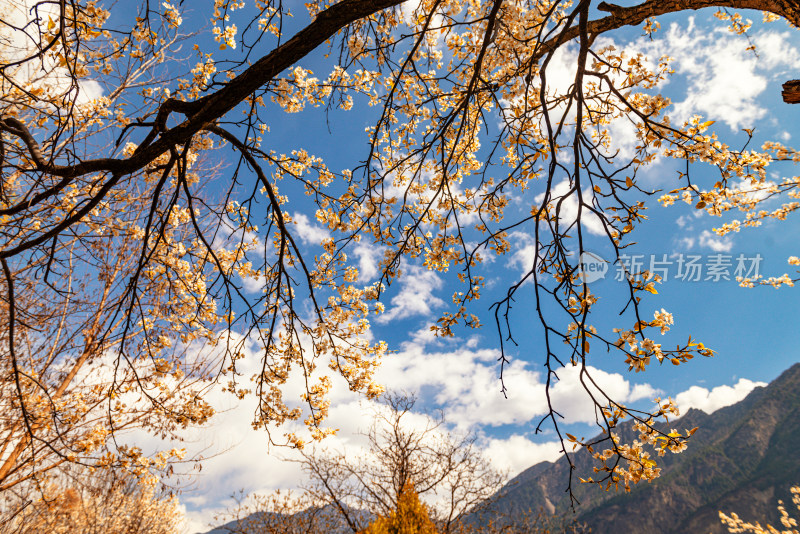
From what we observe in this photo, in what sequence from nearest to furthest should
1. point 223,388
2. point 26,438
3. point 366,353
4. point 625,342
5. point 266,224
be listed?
point 625,342, point 266,224, point 223,388, point 366,353, point 26,438

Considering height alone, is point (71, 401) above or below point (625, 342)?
above

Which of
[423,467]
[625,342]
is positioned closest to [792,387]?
[423,467]

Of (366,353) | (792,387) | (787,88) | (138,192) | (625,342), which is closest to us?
(625,342)

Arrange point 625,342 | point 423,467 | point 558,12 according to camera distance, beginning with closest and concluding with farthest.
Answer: point 625,342
point 558,12
point 423,467

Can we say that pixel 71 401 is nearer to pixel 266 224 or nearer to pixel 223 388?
pixel 223 388

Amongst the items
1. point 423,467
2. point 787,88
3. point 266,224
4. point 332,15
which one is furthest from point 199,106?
point 423,467

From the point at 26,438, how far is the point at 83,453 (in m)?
1.76

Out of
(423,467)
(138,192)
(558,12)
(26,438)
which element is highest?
(138,192)

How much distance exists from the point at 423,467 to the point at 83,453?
989 cm

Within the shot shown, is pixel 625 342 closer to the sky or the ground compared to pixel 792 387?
closer to the sky

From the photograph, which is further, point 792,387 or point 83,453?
point 792,387

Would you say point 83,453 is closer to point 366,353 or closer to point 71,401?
point 71,401

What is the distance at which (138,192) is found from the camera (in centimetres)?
676

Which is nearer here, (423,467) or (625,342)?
(625,342)
